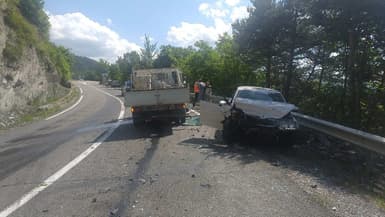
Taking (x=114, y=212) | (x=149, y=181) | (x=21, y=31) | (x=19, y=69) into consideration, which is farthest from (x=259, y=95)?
(x=21, y=31)

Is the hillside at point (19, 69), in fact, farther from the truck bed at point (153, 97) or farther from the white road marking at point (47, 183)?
the white road marking at point (47, 183)

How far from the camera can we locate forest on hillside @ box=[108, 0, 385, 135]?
14.5 meters

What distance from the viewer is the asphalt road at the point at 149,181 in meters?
5.37

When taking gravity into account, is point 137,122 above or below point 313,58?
below

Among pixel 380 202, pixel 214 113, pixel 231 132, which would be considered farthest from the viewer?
pixel 214 113

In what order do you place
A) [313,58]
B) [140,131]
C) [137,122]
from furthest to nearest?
[313,58] < [137,122] < [140,131]

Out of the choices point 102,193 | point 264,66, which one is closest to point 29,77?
point 264,66

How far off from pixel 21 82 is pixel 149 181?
22582mm

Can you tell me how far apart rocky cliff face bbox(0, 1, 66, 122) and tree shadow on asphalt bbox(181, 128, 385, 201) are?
14.0m

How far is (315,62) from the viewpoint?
78.3ft

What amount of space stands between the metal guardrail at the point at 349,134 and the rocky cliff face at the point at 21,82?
49.5ft

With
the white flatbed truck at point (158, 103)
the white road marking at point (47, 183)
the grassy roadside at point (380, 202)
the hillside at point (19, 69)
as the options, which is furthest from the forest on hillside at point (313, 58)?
the hillside at point (19, 69)

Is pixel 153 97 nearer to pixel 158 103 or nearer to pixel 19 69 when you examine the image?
pixel 158 103

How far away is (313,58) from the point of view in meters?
23.8
